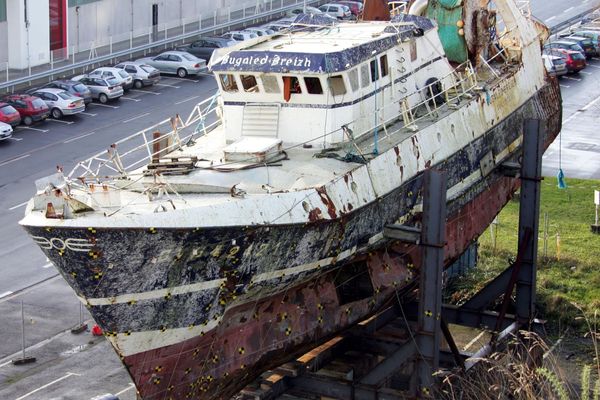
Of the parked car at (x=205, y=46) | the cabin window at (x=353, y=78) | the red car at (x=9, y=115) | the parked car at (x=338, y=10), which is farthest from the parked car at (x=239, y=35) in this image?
the cabin window at (x=353, y=78)

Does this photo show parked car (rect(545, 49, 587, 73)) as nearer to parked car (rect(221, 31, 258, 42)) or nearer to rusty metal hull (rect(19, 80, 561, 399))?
parked car (rect(221, 31, 258, 42))

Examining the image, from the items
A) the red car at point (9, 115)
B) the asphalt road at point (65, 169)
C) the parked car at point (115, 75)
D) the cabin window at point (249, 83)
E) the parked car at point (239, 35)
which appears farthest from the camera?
the parked car at point (239, 35)

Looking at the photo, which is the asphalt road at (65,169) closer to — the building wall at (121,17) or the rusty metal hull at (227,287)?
the rusty metal hull at (227,287)

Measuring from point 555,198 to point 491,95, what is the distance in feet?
44.5

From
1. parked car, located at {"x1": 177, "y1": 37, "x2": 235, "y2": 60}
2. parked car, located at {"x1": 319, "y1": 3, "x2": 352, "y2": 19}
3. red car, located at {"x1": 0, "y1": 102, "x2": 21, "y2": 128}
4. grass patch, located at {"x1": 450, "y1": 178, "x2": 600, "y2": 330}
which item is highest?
parked car, located at {"x1": 319, "y1": 3, "x2": 352, "y2": 19}

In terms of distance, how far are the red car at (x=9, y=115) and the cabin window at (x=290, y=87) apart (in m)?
25.9

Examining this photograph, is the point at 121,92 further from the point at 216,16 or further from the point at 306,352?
the point at 306,352

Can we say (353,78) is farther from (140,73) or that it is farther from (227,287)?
(140,73)

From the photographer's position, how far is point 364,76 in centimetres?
3300

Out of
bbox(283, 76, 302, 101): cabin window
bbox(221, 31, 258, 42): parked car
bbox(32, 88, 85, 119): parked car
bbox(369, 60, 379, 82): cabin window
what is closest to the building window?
bbox(32, 88, 85, 119): parked car

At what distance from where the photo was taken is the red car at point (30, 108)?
56.8 m

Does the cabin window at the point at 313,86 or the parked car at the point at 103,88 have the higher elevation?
the cabin window at the point at 313,86

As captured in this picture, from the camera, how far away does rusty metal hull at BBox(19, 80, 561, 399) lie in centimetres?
2711

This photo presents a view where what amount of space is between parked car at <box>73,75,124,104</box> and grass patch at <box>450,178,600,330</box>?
19994 millimetres
